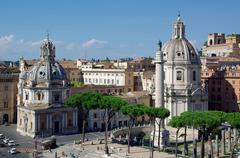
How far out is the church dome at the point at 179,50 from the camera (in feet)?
250

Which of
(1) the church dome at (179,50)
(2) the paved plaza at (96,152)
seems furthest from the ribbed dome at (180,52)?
(2) the paved plaza at (96,152)

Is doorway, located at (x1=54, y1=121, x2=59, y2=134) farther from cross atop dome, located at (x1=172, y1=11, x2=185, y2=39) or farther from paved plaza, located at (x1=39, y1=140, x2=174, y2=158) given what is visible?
cross atop dome, located at (x1=172, y1=11, x2=185, y2=39)

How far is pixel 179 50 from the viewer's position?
7675cm

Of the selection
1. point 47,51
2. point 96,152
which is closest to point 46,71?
point 47,51

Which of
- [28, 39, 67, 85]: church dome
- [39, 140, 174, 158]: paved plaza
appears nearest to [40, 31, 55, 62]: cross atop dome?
[28, 39, 67, 85]: church dome

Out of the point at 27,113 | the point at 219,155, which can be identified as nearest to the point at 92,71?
the point at 27,113

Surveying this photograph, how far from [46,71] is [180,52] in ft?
68.7

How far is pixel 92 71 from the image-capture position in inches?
4136

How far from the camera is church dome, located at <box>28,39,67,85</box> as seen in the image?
232 feet

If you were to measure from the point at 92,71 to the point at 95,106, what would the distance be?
43.4 meters

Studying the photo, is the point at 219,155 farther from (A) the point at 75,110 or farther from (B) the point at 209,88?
(B) the point at 209,88

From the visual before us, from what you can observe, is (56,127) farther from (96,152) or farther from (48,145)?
(96,152)

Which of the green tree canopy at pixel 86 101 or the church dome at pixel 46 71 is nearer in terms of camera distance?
the green tree canopy at pixel 86 101

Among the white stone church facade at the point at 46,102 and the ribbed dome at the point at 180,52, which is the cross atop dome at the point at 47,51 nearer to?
Result: the white stone church facade at the point at 46,102
